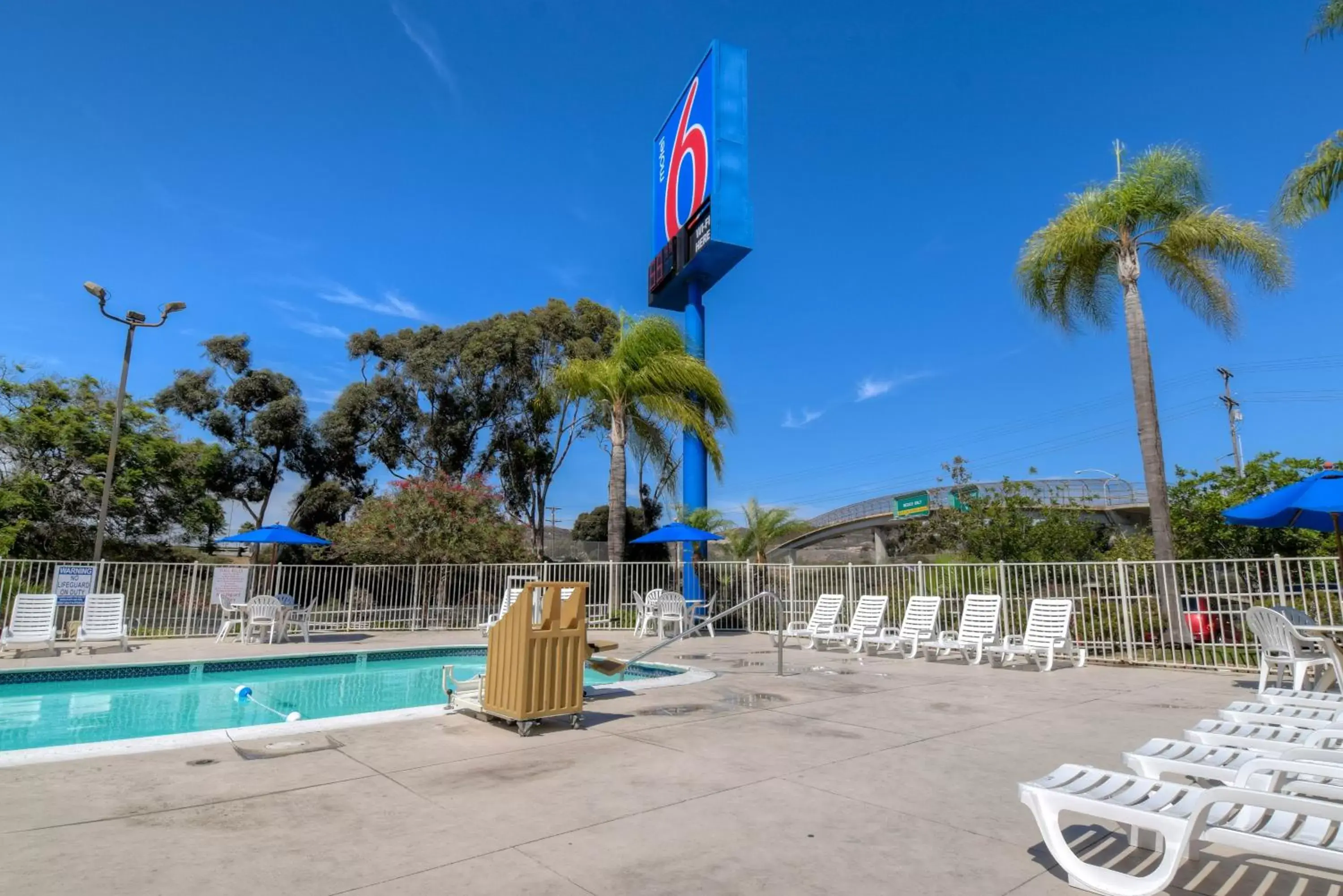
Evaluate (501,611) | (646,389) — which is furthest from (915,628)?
(646,389)

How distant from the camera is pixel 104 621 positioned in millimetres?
13031

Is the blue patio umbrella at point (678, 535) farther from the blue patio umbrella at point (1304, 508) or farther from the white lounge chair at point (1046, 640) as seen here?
the blue patio umbrella at point (1304, 508)

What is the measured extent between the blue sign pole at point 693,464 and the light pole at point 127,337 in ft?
41.8

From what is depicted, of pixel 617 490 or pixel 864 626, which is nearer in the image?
pixel 864 626

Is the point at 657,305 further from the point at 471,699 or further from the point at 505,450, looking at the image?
the point at 471,699

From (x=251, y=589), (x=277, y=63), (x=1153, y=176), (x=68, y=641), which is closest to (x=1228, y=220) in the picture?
(x=1153, y=176)

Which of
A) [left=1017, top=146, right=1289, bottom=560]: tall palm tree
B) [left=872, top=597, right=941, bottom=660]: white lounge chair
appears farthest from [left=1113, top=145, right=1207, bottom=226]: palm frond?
[left=872, top=597, right=941, bottom=660]: white lounge chair

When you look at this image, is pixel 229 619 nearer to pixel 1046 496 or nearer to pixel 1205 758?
pixel 1205 758

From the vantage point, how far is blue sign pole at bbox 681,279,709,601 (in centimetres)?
1991

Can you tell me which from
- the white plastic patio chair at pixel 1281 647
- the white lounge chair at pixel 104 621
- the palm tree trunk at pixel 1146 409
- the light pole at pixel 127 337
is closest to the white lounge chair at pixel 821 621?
the palm tree trunk at pixel 1146 409

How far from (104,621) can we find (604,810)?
13.3 metres

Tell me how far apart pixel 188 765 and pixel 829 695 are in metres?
5.78

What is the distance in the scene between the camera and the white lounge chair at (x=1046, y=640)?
10391 millimetres

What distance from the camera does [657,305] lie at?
27250 mm
